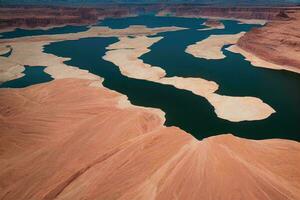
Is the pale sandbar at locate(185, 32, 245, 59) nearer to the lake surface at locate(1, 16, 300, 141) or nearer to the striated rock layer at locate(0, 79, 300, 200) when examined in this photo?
the lake surface at locate(1, 16, 300, 141)

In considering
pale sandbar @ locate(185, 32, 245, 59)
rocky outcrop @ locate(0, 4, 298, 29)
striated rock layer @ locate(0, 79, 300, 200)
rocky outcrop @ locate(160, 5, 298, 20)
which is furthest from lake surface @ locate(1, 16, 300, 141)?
rocky outcrop @ locate(160, 5, 298, 20)

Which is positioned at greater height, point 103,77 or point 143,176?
point 143,176

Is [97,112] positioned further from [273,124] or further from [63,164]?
[273,124]

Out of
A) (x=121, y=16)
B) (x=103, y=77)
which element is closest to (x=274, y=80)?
(x=103, y=77)

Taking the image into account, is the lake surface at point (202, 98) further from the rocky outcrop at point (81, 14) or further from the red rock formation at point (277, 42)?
the rocky outcrop at point (81, 14)

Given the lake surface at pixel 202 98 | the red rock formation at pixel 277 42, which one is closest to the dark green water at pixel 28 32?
the lake surface at pixel 202 98
